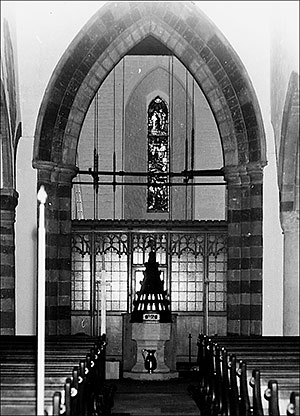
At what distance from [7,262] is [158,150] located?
28.7 feet

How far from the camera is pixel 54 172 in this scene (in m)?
16.4

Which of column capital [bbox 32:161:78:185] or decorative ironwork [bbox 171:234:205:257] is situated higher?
column capital [bbox 32:161:78:185]

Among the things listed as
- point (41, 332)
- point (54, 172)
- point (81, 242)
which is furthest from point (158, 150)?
point (41, 332)

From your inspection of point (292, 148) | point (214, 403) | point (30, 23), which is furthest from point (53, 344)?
point (30, 23)

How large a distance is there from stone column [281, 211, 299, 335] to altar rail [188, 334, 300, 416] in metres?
2.58

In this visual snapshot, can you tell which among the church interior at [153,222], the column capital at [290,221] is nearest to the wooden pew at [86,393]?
the church interior at [153,222]

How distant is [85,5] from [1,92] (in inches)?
112

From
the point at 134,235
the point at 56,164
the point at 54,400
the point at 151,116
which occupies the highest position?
the point at 151,116

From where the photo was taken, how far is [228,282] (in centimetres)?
1658

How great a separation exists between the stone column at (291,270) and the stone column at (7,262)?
4.78 metres

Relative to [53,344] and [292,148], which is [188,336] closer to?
[292,148]

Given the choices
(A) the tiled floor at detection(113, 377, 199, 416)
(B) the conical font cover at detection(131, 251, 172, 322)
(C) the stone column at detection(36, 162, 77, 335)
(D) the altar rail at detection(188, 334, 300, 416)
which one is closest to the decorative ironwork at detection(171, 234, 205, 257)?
(B) the conical font cover at detection(131, 251, 172, 322)

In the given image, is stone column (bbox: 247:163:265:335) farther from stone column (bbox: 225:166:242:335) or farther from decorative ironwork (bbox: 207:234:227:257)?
decorative ironwork (bbox: 207:234:227:257)

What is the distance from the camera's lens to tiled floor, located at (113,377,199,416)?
12016mm
